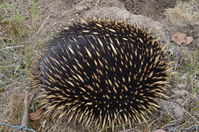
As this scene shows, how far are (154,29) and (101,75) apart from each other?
124 cm

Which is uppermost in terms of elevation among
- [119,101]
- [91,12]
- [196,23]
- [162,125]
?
[91,12]

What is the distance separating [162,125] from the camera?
237 cm

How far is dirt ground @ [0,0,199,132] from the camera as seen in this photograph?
7.89ft

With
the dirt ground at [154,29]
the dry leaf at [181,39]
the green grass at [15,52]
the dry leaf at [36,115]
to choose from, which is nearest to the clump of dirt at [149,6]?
the dirt ground at [154,29]

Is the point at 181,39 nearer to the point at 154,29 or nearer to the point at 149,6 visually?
the point at 154,29

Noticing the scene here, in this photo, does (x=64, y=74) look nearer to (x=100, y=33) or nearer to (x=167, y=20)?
(x=100, y=33)

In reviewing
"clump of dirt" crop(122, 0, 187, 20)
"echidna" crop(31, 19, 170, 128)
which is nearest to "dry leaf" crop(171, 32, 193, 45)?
"clump of dirt" crop(122, 0, 187, 20)

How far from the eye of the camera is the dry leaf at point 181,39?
9.93 ft

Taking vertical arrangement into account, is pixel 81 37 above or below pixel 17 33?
below

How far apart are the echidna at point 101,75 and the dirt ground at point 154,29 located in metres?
0.19

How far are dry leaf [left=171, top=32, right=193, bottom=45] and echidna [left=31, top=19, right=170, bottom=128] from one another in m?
0.74

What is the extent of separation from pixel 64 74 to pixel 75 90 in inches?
6.2

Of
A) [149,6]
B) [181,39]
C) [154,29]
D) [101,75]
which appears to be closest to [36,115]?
[101,75]

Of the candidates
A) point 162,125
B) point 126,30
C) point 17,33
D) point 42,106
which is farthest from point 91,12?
point 162,125
